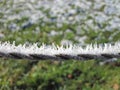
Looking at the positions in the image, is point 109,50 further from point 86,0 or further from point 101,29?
point 86,0

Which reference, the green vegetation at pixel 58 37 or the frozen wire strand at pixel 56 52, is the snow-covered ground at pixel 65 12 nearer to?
the green vegetation at pixel 58 37

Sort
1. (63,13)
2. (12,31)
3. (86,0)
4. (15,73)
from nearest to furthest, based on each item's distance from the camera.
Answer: (15,73) < (12,31) < (63,13) < (86,0)

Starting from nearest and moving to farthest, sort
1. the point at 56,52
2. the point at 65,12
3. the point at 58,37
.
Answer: the point at 56,52 → the point at 58,37 → the point at 65,12

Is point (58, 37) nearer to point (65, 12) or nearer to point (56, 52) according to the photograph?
point (65, 12)

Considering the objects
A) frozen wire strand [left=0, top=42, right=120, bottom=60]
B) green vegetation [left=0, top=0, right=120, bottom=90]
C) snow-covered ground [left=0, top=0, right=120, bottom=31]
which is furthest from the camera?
snow-covered ground [left=0, top=0, right=120, bottom=31]

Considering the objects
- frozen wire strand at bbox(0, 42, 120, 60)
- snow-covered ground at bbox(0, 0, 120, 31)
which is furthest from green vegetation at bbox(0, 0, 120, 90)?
frozen wire strand at bbox(0, 42, 120, 60)

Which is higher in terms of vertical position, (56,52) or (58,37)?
(58,37)

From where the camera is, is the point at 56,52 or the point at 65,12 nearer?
the point at 56,52

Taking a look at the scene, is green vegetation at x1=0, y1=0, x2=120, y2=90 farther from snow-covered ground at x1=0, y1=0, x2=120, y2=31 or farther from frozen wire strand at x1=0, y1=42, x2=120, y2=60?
frozen wire strand at x1=0, y1=42, x2=120, y2=60

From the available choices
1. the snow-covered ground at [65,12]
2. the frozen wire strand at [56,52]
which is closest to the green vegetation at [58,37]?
the snow-covered ground at [65,12]

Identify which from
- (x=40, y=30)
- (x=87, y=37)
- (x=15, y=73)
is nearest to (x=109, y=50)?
(x=15, y=73)

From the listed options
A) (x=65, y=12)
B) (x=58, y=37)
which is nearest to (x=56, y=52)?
(x=58, y=37)
